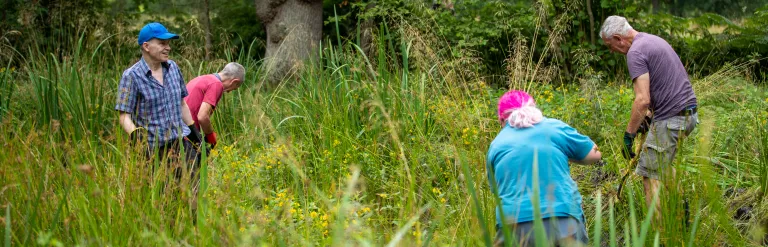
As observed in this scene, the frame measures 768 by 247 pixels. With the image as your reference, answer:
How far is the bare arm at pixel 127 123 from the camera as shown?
4.61 meters

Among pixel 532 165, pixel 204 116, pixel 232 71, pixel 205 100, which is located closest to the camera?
pixel 532 165

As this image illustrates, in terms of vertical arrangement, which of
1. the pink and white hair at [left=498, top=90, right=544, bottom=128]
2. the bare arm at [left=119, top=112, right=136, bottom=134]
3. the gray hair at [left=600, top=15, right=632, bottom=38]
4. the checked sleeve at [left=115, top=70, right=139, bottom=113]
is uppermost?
the gray hair at [left=600, top=15, right=632, bottom=38]

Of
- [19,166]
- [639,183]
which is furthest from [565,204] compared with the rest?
[19,166]

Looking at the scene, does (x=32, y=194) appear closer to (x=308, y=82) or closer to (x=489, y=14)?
(x=308, y=82)

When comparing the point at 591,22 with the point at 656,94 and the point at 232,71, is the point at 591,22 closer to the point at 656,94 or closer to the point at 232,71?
the point at 656,94

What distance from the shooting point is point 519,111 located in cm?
366

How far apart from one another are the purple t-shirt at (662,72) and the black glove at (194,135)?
276cm

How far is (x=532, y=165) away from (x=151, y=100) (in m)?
2.39

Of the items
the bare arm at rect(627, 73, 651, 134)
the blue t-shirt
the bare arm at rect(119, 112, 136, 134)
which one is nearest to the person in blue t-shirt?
the blue t-shirt

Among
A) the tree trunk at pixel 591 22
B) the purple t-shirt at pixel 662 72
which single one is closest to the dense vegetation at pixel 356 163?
the purple t-shirt at pixel 662 72

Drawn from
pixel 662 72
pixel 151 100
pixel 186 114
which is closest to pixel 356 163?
pixel 186 114

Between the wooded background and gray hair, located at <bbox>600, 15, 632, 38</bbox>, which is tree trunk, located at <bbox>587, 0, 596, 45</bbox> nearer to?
the wooded background

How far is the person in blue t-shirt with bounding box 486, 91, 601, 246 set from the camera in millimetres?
3520

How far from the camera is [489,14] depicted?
434 inches
